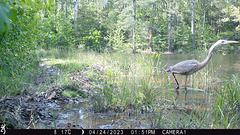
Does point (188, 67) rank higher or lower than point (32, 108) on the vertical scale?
higher

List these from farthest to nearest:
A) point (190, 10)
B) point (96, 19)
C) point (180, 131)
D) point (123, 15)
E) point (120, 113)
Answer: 1. point (190, 10)
2. point (96, 19)
3. point (123, 15)
4. point (120, 113)
5. point (180, 131)

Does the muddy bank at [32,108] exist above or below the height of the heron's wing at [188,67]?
below

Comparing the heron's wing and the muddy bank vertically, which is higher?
the heron's wing

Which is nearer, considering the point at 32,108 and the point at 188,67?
the point at 32,108

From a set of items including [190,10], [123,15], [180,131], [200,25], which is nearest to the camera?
[180,131]

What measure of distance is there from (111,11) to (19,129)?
23.4m

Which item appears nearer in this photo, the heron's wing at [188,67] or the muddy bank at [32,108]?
the muddy bank at [32,108]

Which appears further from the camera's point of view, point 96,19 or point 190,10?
point 190,10

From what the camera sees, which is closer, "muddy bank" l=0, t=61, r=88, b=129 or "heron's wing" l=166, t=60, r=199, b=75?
"muddy bank" l=0, t=61, r=88, b=129

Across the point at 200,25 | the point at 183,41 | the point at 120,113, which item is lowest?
the point at 120,113

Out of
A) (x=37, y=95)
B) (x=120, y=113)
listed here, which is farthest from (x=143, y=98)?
(x=37, y=95)

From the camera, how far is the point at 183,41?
2628 centimetres

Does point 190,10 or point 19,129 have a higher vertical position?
point 190,10

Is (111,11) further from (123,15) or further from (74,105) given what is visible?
(74,105)
